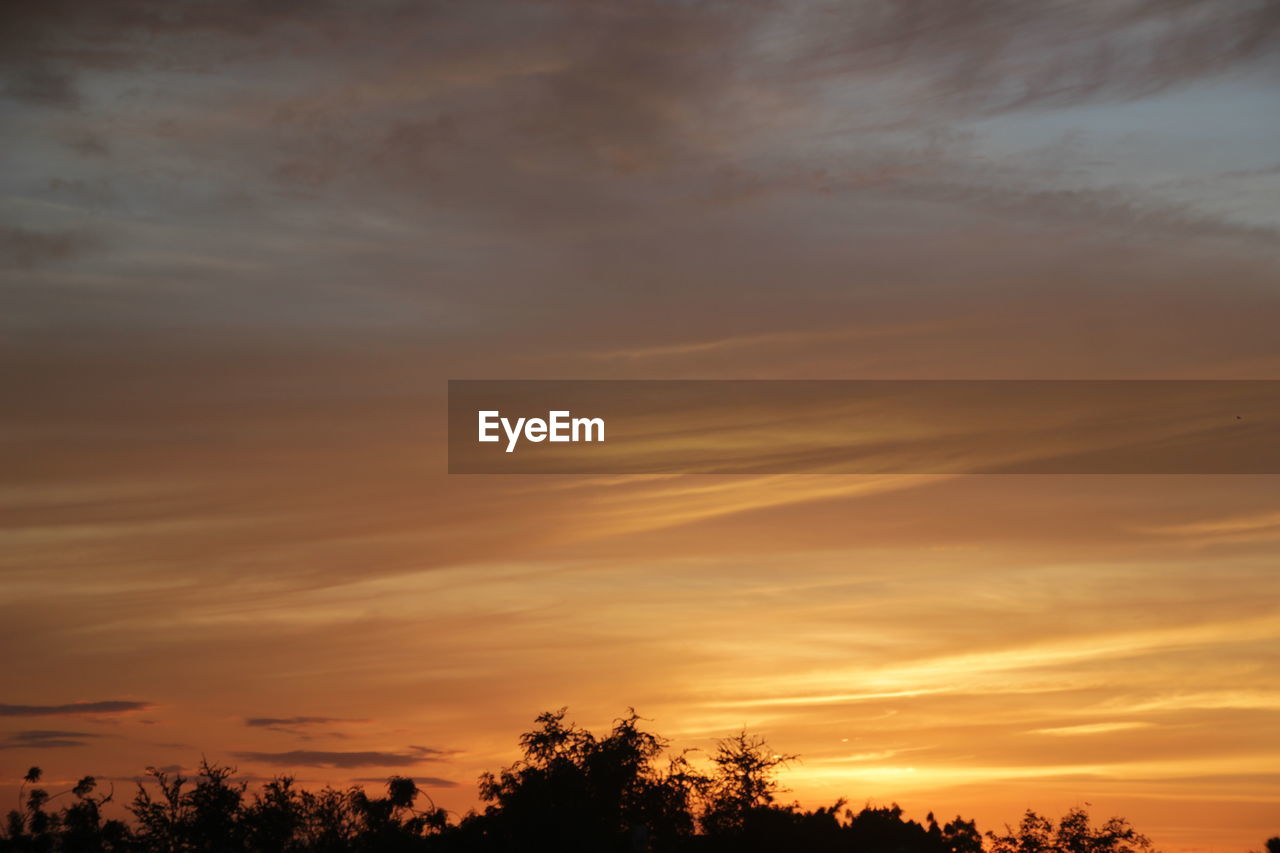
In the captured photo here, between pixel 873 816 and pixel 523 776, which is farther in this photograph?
pixel 873 816

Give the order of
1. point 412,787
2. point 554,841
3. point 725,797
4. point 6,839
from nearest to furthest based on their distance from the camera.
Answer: point 554,841, point 725,797, point 412,787, point 6,839

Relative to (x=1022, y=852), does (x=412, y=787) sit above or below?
above

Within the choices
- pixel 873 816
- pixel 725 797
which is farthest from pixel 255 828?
pixel 873 816

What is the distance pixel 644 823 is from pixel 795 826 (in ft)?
48.9

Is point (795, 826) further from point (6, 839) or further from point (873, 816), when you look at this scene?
point (6, 839)

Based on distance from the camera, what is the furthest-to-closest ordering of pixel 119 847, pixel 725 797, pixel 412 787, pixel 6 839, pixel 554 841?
pixel 6 839
pixel 412 787
pixel 725 797
pixel 119 847
pixel 554 841

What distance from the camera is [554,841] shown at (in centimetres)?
6875

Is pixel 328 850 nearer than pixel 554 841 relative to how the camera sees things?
No

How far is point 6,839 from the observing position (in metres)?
97.8

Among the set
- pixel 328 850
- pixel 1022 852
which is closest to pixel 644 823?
pixel 328 850

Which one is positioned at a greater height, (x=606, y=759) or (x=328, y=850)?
(x=606, y=759)

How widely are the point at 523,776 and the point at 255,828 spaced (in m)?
16.7

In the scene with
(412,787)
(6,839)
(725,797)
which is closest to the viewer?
(725,797)

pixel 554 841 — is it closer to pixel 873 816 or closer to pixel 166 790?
pixel 166 790
